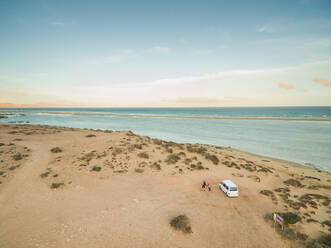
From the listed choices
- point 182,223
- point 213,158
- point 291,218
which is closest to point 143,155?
point 213,158

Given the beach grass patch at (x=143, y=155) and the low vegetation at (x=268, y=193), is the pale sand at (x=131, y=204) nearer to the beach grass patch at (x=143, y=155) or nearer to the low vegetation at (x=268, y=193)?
the low vegetation at (x=268, y=193)

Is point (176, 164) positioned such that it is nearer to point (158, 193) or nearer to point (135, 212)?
point (158, 193)

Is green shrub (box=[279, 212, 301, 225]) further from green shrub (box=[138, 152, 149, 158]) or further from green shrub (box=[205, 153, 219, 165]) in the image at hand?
green shrub (box=[138, 152, 149, 158])

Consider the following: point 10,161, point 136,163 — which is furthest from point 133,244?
point 10,161

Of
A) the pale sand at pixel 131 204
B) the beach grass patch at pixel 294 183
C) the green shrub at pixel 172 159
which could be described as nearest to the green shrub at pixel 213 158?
the pale sand at pixel 131 204

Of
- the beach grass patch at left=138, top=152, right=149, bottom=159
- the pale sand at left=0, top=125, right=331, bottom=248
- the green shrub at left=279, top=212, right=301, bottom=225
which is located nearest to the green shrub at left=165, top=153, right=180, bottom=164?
the pale sand at left=0, top=125, right=331, bottom=248
